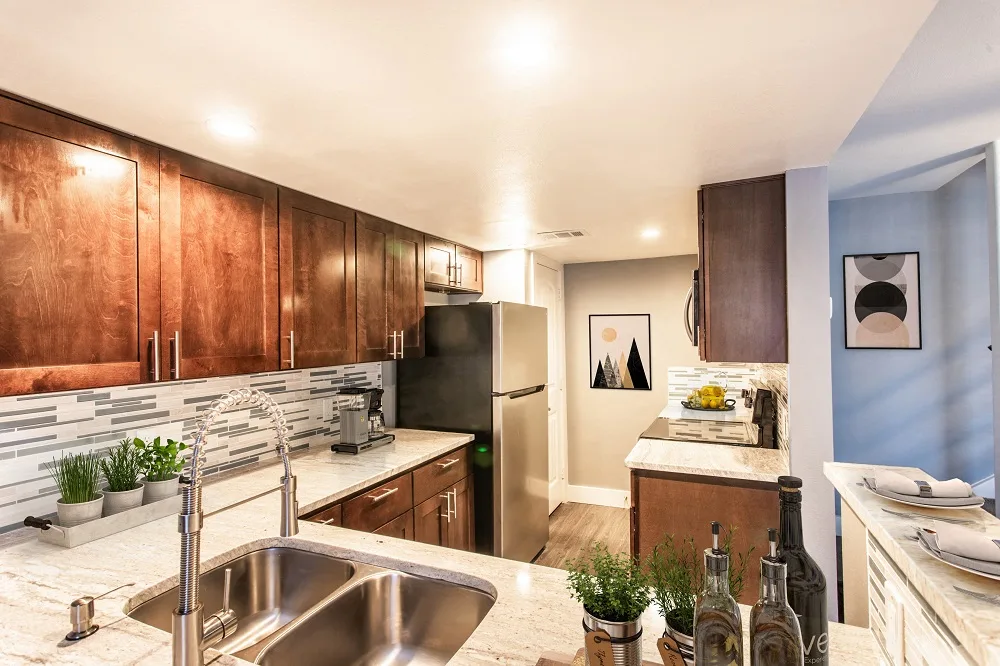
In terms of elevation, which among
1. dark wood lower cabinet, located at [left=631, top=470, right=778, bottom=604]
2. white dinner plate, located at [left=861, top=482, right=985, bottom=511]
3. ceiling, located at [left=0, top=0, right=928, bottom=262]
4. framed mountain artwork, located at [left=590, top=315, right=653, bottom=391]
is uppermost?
ceiling, located at [left=0, top=0, right=928, bottom=262]

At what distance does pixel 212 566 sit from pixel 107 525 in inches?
19.9

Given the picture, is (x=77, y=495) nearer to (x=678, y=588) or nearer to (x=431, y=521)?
(x=431, y=521)

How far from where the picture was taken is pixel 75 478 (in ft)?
5.38

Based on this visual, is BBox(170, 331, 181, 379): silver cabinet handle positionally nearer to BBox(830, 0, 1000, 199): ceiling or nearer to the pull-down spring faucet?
the pull-down spring faucet

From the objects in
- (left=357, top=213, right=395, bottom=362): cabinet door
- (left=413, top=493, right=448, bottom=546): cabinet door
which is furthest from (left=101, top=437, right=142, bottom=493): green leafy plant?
(left=413, top=493, right=448, bottom=546): cabinet door

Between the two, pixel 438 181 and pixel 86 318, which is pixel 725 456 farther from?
pixel 86 318

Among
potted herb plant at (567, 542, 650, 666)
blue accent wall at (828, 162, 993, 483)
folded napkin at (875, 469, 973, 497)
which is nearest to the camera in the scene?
potted herb plant at (567, 542, 650, 666)

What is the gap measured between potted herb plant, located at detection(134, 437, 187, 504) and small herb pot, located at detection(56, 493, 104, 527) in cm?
18

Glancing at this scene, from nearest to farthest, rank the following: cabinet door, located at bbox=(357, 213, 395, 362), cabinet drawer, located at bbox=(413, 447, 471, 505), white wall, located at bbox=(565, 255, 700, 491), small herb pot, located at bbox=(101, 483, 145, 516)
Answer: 1. small herb pot, located at bbox=(101, 483, 145, 516)
2. cabinet drawer, located at bbox=(413, 447, 471, 505)
3. cabinet door, located at bbox=(357, 213, 395, 362)
4. white wall, located at bbox=(565, 255, 700, 491)

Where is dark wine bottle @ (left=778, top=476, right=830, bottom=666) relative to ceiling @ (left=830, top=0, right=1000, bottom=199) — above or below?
below

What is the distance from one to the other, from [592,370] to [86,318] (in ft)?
12.7

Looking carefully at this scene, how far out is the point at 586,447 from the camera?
4746 mm

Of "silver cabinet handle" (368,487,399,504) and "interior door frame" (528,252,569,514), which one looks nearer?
"silver cabinet handle" (368,487,399,504)

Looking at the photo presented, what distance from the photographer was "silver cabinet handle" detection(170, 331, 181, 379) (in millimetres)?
1811
